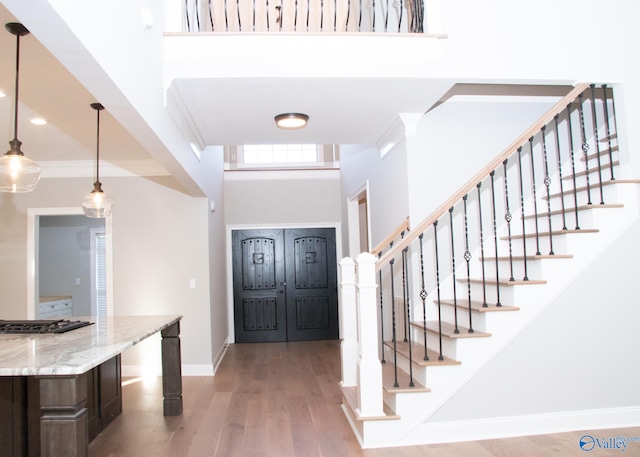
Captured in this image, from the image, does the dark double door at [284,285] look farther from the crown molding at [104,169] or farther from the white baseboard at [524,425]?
the white baseboard at [524,425]

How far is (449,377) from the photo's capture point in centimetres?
307

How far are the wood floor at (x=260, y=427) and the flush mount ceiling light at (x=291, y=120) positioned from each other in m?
2.39

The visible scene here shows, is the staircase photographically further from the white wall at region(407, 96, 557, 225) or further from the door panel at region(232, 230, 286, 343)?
the door panel at region(232, 230, 286, 343)

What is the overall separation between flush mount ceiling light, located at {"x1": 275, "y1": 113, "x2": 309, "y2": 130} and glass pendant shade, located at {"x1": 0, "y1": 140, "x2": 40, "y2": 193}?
1904 mm

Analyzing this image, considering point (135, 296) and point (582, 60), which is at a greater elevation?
point (582, 60)

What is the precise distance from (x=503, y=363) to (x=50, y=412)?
105 inches

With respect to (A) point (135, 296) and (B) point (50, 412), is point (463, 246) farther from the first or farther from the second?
(A) point (135, 296)

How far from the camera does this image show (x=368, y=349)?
3.03 m

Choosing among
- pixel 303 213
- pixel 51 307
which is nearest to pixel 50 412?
pixel 303 213

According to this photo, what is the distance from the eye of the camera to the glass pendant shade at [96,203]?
3629mm

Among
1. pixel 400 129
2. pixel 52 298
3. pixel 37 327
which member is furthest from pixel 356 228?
pixel 52 298

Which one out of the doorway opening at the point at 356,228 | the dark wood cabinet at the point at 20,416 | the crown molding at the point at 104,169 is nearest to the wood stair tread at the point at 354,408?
the dark wood cabinet at the point at 20,416

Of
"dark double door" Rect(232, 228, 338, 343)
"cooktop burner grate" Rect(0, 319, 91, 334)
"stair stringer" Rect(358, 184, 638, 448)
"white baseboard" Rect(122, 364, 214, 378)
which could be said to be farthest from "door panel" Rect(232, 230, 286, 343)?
"stair stringer" Rect(358, 184, 638, 448)

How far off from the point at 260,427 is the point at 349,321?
3.51 feet
